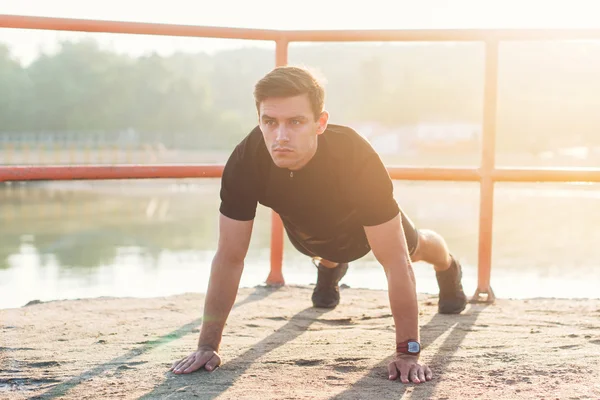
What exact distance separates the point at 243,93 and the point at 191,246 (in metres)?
57.2

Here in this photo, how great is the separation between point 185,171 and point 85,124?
39.0 metres

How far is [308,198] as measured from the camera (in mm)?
2592

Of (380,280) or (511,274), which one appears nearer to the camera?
(380,280)

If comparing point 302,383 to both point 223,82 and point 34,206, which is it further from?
point 223,82

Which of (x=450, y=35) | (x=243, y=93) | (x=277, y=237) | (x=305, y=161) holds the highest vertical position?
(x=243, y=93)

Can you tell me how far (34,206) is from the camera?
31.5 feet

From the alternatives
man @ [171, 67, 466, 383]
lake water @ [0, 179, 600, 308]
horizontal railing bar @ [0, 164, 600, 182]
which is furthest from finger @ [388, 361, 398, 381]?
lake water @ [0, 179, 600, 308]

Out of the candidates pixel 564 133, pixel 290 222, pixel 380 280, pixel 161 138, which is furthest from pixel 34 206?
pixel 161 138

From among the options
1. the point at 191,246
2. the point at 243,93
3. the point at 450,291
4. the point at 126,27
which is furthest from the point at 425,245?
the point at 243,93

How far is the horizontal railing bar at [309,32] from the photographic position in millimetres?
3398

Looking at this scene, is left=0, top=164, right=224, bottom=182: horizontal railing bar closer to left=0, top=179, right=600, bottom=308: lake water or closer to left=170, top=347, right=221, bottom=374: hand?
left=0, top=179, right=600, bottom=308: lake water

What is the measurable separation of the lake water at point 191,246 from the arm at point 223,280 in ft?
5.71

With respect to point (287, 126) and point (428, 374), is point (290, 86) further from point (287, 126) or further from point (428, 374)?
point (428, 374)

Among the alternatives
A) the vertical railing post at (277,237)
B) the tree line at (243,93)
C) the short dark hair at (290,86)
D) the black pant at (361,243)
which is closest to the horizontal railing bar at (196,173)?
the vertical railing post at (277,237)
